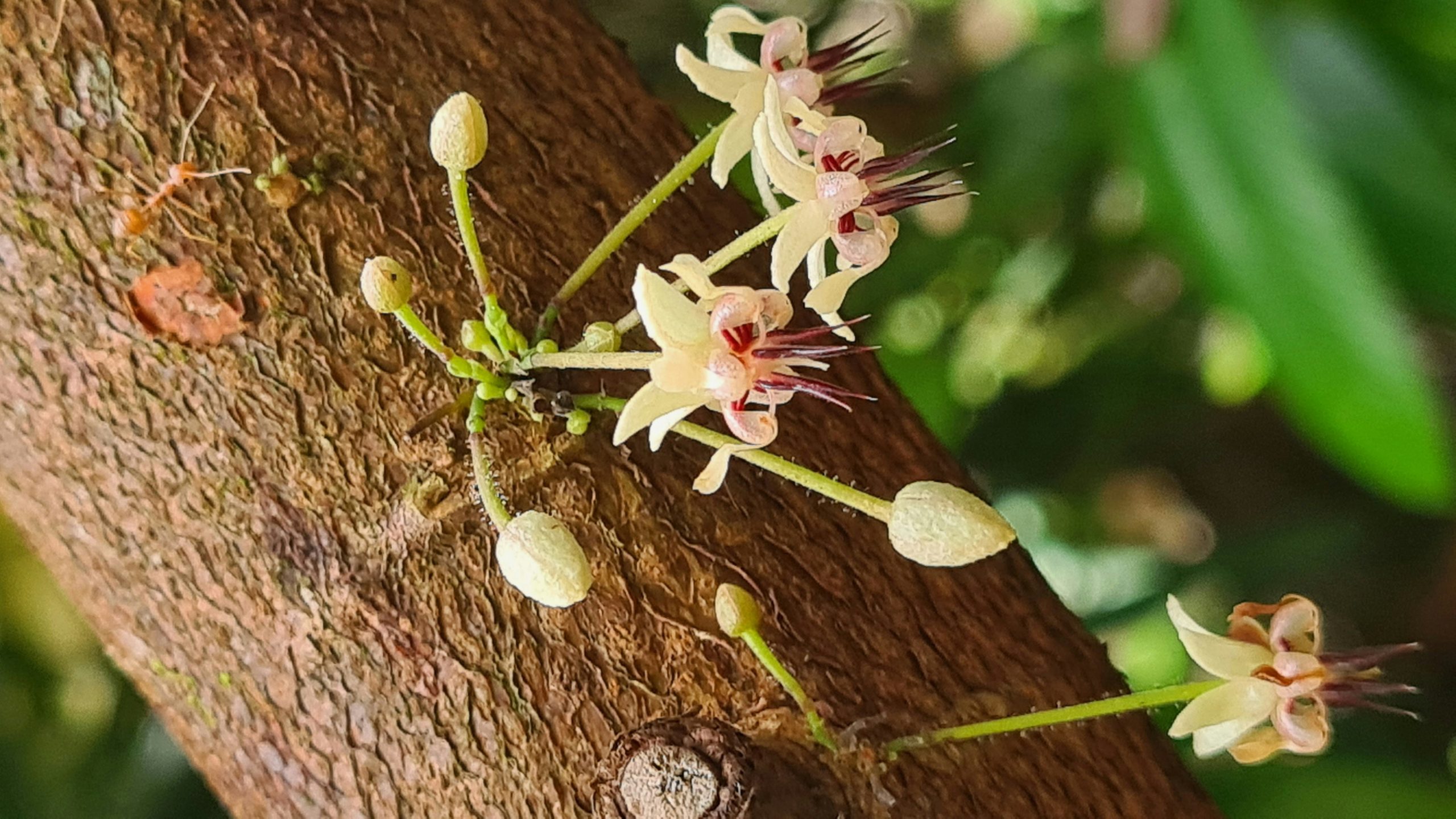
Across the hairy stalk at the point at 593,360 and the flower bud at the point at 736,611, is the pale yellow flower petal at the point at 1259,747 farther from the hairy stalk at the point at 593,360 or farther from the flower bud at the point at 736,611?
the hairy stalk at the point at 593,360

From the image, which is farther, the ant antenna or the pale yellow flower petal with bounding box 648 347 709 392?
the ant antenna

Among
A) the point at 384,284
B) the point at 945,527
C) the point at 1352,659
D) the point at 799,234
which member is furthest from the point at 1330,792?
the point at 384,284

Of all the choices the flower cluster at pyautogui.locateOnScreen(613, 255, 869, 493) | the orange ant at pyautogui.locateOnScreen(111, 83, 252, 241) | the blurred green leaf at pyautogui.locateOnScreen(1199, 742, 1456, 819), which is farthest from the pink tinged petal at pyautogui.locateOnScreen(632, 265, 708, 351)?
the blurred green leaf at pyautogui.locateOnScreen(1199, 742, 1456, 819)

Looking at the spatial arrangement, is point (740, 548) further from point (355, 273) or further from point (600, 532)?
point (355, 273)

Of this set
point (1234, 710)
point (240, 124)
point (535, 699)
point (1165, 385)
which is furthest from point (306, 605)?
point (1165, 385)

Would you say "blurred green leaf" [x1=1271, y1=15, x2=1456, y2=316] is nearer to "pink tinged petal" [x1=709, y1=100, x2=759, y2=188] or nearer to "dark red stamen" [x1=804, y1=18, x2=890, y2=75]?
"dark red stamen" [x1=804, y1=18, x2=890, y2=75]
